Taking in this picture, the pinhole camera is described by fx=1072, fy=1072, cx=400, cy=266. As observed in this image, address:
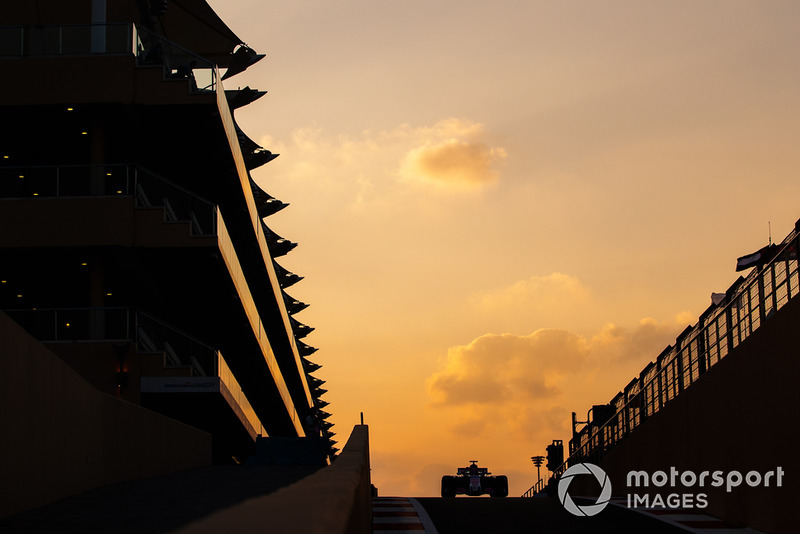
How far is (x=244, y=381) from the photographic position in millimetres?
51000

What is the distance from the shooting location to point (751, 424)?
49.3 ft

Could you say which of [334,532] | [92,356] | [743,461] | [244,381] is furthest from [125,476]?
[244,381]

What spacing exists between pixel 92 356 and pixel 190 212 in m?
4.92

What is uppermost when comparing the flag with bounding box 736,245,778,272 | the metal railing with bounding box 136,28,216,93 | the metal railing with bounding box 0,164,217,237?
the metal railing with bounding box 136,28,216,93

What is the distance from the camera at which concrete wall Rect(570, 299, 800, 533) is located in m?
13.4

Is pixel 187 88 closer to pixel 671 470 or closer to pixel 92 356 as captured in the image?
pixel 92 356

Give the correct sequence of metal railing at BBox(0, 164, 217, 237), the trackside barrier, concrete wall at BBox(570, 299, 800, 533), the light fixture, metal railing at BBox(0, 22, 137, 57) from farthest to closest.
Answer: the light fixture < metal railing at BBox(0, 22, 137, 57) < metal railing at BBox(0, 164, 217, 237) < concrete wall at BBox(570, 299, 800, 533) < the trackside barrier

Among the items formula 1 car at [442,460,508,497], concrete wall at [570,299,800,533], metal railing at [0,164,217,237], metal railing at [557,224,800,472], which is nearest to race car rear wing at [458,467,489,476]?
formula 1 car at [442,460,508,497]

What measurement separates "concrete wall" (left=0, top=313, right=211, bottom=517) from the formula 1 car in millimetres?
28394

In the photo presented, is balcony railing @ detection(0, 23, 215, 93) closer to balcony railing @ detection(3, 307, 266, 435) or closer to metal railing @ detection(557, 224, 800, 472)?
balcony railing @ detection(3, 307, 266, 435)

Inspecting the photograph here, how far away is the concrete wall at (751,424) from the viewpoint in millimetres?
13375

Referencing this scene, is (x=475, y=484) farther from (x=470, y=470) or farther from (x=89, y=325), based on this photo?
(x=89, y=325)

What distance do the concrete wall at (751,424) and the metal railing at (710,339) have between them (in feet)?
1.35

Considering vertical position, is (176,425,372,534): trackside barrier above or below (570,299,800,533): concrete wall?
below
